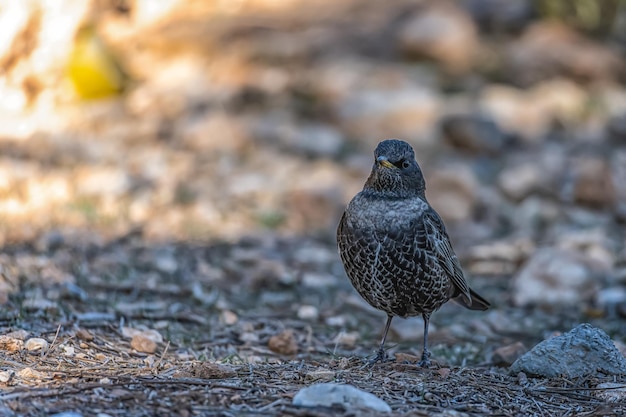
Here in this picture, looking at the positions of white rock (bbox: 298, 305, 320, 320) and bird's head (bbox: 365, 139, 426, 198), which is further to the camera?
white rock (bbox: 298, 305, 320, 320)

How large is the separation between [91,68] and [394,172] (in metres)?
6.78

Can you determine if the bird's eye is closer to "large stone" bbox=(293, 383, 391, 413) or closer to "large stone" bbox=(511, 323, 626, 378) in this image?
"large stone" bbox=(511, 323, 626, 378)

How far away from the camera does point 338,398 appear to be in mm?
3230

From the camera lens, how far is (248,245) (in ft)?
23.8

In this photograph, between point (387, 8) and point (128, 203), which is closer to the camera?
point (128, 203)

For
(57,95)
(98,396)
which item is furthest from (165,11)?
(98,396)

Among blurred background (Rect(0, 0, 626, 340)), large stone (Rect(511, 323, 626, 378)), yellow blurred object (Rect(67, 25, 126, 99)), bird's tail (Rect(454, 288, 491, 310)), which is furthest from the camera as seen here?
yellow blurred object (Rect(67, 25, 126, 99))

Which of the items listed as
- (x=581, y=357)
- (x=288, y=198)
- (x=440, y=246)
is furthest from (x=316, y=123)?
(x=581, y=357)

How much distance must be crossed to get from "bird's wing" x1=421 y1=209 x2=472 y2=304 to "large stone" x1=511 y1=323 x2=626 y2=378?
646 mm

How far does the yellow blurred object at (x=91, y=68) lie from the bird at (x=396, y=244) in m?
6.57

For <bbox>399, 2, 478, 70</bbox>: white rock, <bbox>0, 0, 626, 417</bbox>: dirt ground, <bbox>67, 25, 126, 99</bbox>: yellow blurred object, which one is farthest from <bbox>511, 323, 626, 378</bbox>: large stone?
<bbox>399, 2, 478, 70</bbox>: white rock

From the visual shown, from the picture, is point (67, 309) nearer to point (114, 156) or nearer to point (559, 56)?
point (114, 156)

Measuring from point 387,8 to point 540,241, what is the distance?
7.11 meters

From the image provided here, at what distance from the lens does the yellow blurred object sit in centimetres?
1021
